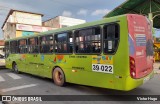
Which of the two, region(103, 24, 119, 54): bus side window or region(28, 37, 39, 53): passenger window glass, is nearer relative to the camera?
region(103, 24, 119, 54): bus side window

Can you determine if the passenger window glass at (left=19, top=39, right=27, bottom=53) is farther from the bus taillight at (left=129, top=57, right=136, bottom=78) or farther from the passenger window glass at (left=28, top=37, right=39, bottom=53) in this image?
the bus taillight at (left=129, top=57, right=136, bottom=78)

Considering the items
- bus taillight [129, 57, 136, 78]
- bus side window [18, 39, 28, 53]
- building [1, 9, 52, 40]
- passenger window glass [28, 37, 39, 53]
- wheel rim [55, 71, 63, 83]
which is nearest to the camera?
bus taillight [129, 57, 136, 78]

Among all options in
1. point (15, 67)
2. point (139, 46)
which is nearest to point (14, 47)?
point (15, 67)

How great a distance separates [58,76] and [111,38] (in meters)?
3.79

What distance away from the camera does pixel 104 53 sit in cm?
608

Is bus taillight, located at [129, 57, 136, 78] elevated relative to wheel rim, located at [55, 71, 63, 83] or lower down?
elevated

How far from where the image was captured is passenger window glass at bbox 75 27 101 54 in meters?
6.35

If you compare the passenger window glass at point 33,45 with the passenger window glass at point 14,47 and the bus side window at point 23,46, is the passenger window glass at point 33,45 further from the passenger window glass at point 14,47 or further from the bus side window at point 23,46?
the passenger window glass at point 14,47

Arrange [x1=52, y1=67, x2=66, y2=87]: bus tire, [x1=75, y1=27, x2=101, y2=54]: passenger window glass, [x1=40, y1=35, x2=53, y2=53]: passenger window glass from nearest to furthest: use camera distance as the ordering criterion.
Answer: [x1=75, y1=27, x2=101, y2=54]: passenger window glass
[x1=52, y1=67, x2=66, y2=87]: bus tire
[x1=40, y1=35, x2=53, y2=53]: passenger window glass

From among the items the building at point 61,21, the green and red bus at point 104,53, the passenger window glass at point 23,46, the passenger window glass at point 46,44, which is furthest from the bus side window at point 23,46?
the building at point 61,21

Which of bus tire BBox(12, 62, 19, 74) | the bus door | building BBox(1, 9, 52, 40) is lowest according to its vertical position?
bus tire BBox(12, 62, 19, 74)

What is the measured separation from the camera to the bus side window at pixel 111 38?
18.7ft

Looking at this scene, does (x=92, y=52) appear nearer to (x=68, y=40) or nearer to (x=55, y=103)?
(x=68, y=40)

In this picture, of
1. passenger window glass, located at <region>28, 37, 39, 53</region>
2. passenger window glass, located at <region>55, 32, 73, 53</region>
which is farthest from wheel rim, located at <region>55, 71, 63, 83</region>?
passenger window glass, located at <region>28, 37, 39, 53</region>
